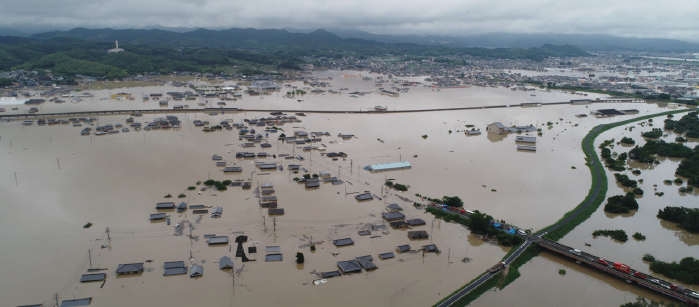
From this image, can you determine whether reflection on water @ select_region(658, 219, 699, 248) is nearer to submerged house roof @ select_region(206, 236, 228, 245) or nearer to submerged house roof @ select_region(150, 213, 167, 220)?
submerged house roof @ select_region(206, 236, 228, 245)

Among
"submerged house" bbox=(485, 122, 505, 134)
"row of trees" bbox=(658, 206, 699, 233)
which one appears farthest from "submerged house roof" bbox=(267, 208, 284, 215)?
"submerged house" bbox=(485, 122, 505, 134)

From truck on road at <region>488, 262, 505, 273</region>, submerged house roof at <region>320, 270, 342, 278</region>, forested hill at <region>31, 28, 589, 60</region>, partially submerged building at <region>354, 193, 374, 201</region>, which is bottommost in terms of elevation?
submerged house roof at <region>320, 270, 342, 278</region>

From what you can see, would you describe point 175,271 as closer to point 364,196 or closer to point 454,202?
point 364,196

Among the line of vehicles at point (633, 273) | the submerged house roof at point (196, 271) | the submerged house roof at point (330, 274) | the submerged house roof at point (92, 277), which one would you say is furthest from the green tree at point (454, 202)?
the submerged house roof at point (92, 277)

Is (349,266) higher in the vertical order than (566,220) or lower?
lower

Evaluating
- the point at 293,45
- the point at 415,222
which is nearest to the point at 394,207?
the point at 415,222

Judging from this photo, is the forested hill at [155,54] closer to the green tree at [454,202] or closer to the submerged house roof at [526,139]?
the submerged house roof at [526,139]
